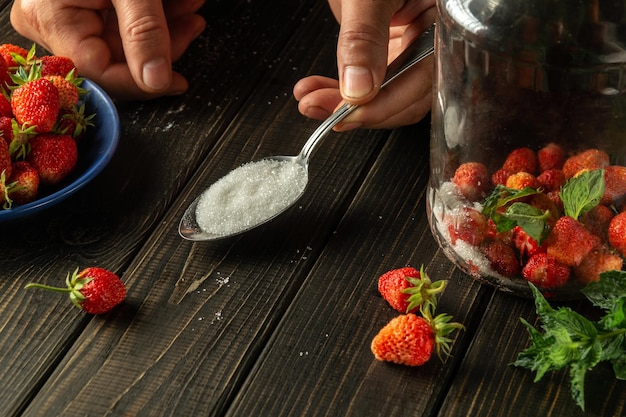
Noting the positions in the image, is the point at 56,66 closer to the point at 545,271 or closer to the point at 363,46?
the point at 363,46

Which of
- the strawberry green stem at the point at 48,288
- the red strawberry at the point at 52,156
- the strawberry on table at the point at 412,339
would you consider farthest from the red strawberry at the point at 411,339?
the red strawberry at the point at 52,156

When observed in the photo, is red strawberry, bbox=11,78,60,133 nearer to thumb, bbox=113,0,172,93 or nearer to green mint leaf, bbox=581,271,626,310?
thumb, bbox=113,0,172,93

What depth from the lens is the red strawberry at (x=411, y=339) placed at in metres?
0.90

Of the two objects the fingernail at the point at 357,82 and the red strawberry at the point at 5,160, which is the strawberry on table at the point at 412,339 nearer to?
the fingernail at the point at 357,82

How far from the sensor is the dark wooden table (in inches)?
35.3

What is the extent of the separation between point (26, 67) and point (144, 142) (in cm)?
17

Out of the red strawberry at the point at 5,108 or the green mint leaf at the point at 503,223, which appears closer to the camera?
the green mint leaf at the point at 503,223

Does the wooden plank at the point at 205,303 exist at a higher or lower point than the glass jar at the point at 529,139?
lower

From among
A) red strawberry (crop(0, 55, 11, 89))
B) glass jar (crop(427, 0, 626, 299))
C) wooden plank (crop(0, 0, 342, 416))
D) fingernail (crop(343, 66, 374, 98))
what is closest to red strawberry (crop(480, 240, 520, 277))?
glass jar (crop(427, 0, 626, 299))

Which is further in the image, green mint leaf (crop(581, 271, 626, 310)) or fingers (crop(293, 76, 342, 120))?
fingers (crop(293, 76, 342, 120))

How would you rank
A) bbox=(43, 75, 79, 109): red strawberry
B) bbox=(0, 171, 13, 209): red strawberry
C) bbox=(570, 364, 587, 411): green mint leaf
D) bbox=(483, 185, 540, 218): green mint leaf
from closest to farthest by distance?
bbox=(570, 364, 587, 411): green mint leaf, bbox=(483, 185, 540, 218): green mint leaf, bbox=(0, 171, 13, 209): red strawberry, bbox=(43, 75, 79, 109): red strawberry

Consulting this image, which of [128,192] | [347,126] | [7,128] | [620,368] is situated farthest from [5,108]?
[620,368]

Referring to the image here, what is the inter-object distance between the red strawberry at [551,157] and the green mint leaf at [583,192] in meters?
0.07

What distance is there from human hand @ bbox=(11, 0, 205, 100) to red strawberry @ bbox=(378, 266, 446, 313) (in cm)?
45
